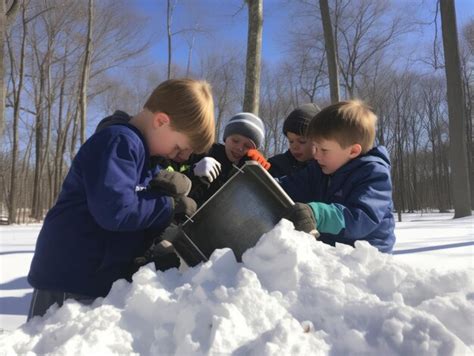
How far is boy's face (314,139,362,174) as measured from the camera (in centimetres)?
194

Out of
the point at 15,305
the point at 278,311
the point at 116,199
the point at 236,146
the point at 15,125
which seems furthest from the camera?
the point at 15,125

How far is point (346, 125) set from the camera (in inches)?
74.7

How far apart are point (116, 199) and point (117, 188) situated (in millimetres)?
38

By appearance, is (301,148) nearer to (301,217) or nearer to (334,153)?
(334,153)

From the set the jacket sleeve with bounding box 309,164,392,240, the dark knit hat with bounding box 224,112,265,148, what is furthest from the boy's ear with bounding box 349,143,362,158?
the dark knit hat with bounding box 224,112,265,148

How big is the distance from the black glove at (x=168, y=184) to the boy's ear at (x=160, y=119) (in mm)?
205

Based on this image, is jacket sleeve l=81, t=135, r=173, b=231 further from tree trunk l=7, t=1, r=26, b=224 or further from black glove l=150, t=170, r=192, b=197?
tree trunk l=7, t=1, r=26, b=224

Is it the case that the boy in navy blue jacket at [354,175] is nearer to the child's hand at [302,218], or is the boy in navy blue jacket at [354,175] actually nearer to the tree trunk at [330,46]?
the child's hand at [302,218]

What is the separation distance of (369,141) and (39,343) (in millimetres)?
1681

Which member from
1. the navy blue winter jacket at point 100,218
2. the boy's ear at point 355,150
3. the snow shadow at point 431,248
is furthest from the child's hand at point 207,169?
the snow shadow at point 431,248

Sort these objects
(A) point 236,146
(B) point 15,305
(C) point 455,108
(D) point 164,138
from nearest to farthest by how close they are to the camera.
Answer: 1. (D) point 164,138
2. (B) point 15,305
3. (A) point 236,146
4. (C) point 455,108

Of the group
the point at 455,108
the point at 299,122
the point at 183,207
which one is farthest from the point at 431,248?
the point at 455,108

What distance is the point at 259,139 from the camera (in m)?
2.98

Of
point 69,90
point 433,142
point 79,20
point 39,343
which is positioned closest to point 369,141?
point 39,343
